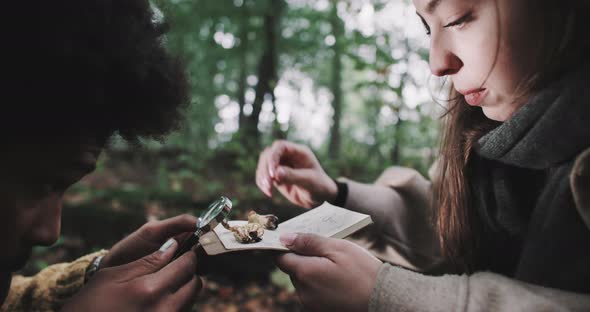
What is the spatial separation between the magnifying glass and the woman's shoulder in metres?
1.00

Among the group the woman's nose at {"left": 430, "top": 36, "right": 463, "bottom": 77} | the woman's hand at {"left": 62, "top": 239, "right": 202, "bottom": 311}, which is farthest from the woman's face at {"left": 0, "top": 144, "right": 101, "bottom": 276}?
the woman's nose at {"left": 430, "top": 36, "right": 463, "bottom": 77}

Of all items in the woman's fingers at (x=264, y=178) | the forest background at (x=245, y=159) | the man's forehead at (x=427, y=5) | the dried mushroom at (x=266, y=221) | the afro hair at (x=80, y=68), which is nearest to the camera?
the afro hair at (x=80, y=68)

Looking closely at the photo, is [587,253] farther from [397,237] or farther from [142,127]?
[142,127]

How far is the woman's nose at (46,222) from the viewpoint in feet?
3.01

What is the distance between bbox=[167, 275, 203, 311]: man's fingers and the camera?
99 cm

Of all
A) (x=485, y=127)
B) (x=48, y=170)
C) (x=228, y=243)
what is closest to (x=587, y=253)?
(x=485, y=127)

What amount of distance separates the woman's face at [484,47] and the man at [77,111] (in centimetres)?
93

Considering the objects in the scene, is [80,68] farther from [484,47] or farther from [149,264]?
[484,47]

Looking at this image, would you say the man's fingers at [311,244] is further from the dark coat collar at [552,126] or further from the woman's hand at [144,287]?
the dark coat collar at [552,126]

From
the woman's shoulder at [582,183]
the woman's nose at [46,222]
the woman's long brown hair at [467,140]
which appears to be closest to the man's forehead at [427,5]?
the woman's long brown hair at [467,140]

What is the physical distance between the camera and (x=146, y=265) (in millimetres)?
1035

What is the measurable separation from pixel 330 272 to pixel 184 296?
0.47 meters

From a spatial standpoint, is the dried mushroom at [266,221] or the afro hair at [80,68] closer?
the afro hair at [80,68]

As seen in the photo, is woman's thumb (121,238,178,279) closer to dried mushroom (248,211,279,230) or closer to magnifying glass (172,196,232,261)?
magnifying glass (172,196,232,261)
